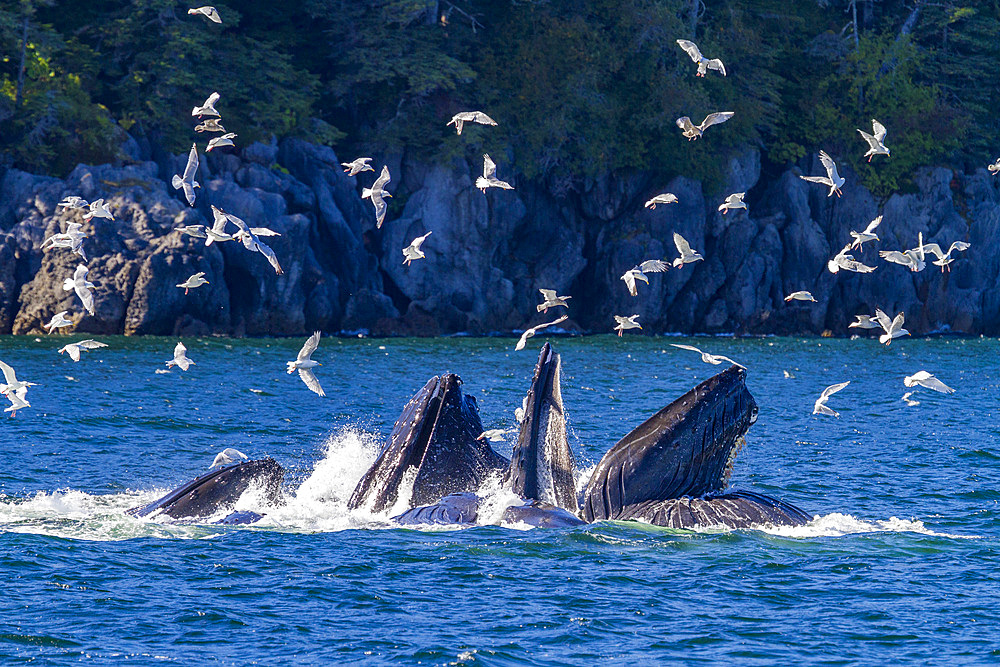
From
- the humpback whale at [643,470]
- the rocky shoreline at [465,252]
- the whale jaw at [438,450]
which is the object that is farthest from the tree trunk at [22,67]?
the humpback whale at [643,470]

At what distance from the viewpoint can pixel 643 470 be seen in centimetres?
1336

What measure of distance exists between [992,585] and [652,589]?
3.60 m

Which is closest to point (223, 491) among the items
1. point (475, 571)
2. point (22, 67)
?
point (475, 571)

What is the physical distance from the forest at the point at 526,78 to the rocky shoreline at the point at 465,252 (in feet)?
5.67

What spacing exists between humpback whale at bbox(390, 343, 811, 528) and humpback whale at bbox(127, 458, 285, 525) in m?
1.62

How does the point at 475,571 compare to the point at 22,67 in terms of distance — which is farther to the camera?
the point at 22,67

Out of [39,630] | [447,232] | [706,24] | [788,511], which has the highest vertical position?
[706,24]

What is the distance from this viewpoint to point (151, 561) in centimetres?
1401

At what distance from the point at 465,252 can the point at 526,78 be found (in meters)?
10.6

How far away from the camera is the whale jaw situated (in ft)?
46.5

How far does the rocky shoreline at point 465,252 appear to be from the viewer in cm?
5231

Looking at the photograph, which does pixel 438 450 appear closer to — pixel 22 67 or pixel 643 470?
pixel 643 470

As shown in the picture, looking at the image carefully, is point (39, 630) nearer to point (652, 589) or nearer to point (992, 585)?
point (652, 589)

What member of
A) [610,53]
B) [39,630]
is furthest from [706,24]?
[39,630]
